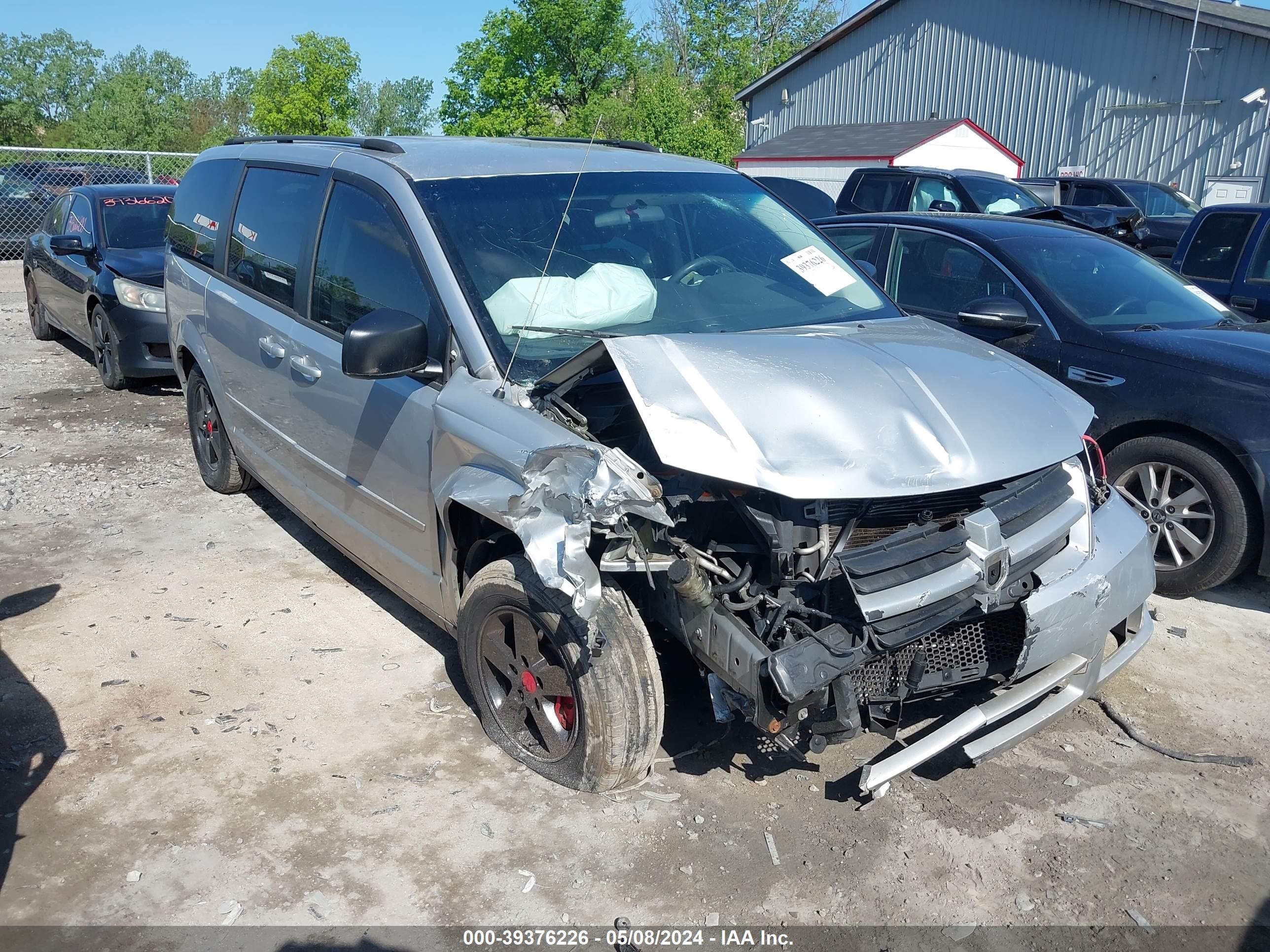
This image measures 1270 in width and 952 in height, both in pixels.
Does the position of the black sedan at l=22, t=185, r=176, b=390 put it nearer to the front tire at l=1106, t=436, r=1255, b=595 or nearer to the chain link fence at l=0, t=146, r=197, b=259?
the front tire at l=1106, t=436, r=1255, b=595

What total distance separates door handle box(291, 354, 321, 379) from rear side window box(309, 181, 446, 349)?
16cm

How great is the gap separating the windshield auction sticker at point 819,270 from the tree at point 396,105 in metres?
58.0

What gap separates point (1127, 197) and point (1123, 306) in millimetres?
12278

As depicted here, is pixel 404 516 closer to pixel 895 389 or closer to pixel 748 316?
pixel 748 316

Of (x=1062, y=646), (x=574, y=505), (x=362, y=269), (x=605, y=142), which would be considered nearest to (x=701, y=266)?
(x=605, y=142)

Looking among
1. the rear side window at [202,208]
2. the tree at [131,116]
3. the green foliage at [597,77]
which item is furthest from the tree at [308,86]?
the rear side window at [202,208]

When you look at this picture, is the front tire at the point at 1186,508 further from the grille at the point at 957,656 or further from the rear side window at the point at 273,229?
the rear side window at the point at 273,229

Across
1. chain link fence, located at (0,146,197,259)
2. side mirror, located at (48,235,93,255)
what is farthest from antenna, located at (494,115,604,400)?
chain link fence, located at (0,146,197,259)

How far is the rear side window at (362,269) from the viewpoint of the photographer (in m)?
3.61

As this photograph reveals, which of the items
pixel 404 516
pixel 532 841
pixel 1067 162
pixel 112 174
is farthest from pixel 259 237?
pixel 1067 162

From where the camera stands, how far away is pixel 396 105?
6944cm

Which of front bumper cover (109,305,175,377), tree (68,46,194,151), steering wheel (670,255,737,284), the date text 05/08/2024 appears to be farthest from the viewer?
tree (68,46,194,151)

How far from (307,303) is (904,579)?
275cm

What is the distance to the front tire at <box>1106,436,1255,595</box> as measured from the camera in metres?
4.60
